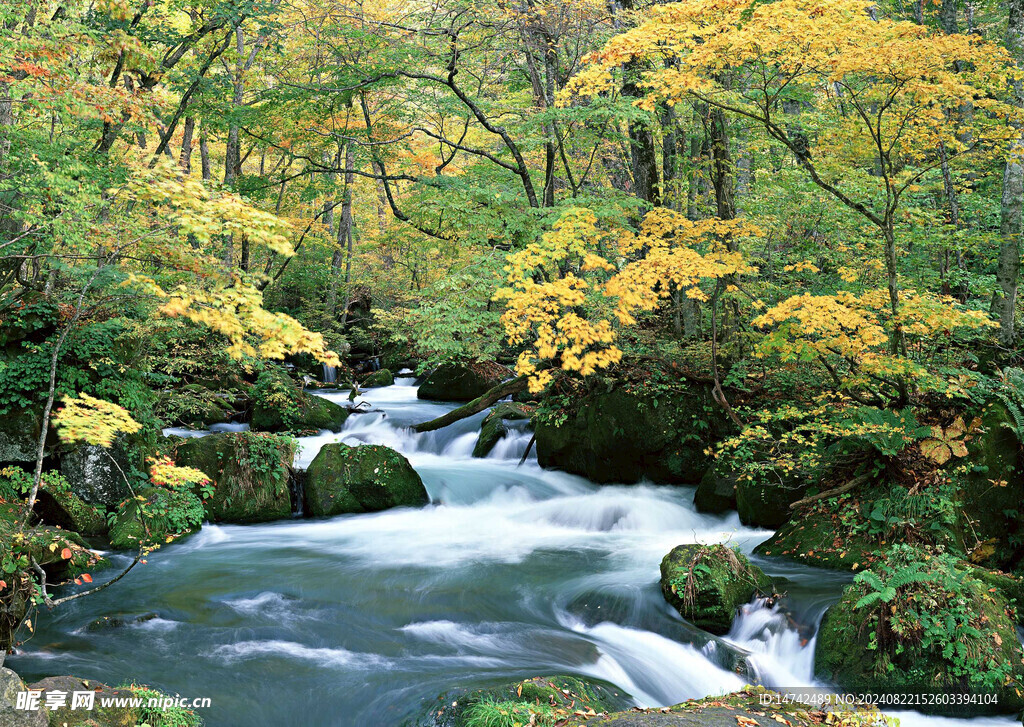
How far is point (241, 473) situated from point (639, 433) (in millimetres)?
6031

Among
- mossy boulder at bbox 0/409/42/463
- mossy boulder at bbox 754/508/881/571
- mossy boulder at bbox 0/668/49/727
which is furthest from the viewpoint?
mossy boulder at bbox 0/409/42/463

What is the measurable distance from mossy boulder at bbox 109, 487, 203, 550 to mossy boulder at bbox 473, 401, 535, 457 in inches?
199

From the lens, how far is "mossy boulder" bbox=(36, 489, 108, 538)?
7477 millimetres

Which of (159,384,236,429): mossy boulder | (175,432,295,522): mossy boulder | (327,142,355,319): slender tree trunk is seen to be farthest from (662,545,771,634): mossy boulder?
(327,142,355,319): slender tree trunk

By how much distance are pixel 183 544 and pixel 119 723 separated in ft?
16.3

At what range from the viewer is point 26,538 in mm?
5383

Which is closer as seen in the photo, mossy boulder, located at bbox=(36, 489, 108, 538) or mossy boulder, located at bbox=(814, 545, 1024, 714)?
mossy boulder, located at bbox=(814, 545, 1024, 714)

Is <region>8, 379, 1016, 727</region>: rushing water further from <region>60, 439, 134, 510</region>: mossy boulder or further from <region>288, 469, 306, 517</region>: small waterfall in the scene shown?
<region>60, 439, 134, 510</region>: mossy boulder

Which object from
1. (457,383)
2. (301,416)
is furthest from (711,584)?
(457,383)

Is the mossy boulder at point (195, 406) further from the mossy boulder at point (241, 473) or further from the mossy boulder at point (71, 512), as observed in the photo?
the mossy boulder at point (71, 512)

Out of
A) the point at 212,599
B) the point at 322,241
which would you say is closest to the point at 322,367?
the point at 322,241

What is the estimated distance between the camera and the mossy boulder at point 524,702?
3.96 metres

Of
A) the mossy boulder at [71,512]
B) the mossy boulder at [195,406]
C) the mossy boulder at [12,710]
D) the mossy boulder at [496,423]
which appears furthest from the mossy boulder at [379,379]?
the mossy boulder at [12,710]

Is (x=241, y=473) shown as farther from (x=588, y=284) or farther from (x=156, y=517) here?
(x=588, y=284)
